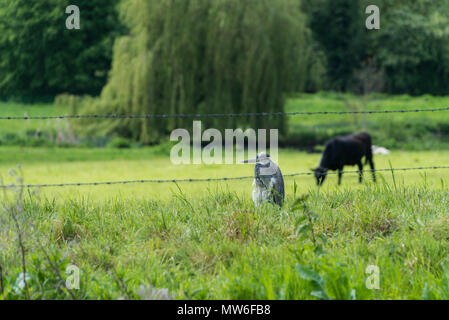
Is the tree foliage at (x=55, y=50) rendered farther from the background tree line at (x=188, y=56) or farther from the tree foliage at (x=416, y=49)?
the tree foliage at (x=416, y=49)

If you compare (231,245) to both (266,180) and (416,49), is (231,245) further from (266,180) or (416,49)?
(416,49)

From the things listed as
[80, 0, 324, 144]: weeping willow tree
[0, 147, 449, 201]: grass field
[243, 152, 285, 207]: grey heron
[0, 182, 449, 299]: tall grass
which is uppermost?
[80, 0, 324, 144]: weeping willow tree

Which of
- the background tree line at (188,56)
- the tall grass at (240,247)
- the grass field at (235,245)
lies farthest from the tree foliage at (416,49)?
the tall grass at (240,247)

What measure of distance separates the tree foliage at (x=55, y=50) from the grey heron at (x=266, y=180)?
16.1 metres

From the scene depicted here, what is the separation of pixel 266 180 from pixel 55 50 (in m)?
22.7

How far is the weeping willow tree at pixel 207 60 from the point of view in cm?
1812

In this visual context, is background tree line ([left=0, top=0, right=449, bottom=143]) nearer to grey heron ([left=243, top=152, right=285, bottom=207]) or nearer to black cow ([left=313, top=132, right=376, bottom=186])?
black cow ([left=313, top=132, right=376, bottom=186])

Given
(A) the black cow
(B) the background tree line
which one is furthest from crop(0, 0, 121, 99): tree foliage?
(A) the black cow

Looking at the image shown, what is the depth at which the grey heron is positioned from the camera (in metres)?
4.37

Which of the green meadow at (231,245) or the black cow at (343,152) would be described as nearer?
the green meadow at (231,245)

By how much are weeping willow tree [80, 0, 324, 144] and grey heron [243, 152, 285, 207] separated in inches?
545

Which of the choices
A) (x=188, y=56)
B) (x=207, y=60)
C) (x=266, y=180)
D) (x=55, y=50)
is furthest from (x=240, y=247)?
(x=55, y=50)

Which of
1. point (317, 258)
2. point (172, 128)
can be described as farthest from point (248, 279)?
point (172, 128)

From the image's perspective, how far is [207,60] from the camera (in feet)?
61.5
